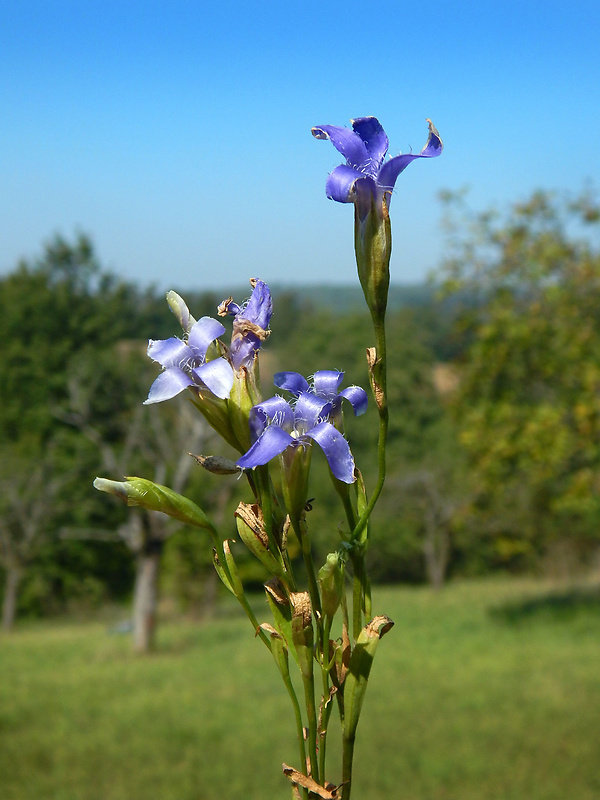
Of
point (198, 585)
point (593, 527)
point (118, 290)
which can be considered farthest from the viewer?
point (198, 585)

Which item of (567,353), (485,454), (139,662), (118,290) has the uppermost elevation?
(118,290)

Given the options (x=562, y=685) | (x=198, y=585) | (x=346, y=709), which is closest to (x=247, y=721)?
(x=562, y=685)

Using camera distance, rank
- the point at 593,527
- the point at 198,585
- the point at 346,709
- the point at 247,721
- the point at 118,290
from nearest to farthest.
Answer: the point at 346,709 < the point at 247,721 < the point at 118,290 < the point at 593,527 < the point at 198,585

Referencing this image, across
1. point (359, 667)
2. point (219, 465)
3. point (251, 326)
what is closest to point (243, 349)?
point (251, 326)

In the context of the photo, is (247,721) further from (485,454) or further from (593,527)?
(593,527)

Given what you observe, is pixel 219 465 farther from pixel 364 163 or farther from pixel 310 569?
pixel 364 163

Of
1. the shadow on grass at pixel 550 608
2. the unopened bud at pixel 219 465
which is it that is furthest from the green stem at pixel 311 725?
the shadow on grass at pixel 550 608

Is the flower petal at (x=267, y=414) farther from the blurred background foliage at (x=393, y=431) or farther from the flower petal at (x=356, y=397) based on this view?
the blurred background foliage at (x=393, y=431)
